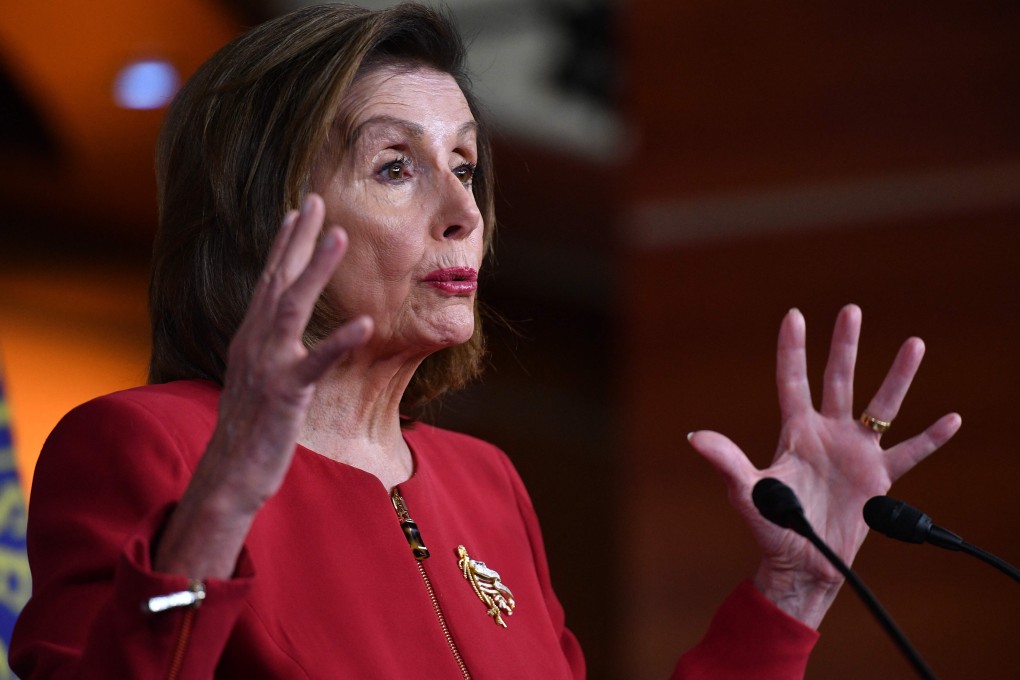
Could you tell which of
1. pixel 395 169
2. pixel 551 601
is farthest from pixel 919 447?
pixel 395 169

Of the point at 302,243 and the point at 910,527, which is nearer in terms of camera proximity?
the point at 302,243

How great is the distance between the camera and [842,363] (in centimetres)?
174

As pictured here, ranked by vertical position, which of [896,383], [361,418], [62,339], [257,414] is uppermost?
[257,414]

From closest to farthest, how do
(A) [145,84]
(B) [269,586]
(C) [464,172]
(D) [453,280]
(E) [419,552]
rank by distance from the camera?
(B) [269,586]
(E) [419,552]
(D) [453,280]
(C) [464,172]
(A) [145,84]

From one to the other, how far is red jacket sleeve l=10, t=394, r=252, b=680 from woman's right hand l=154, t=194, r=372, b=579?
3cm

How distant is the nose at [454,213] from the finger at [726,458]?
42cm

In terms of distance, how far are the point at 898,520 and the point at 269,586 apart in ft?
2.47

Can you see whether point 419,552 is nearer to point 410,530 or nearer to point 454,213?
point 410,530

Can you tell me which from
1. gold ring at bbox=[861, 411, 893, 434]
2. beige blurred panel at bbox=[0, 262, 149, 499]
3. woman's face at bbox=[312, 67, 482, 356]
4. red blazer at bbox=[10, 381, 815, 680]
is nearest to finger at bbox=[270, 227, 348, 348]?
red blazer at bbox=[10, 381, 815, 680]

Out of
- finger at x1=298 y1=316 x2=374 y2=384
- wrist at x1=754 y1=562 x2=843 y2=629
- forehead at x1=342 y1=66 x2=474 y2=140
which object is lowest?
wrist at x1=754 y1=562 x2=843 y2=629

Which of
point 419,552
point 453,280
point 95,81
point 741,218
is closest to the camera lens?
point 419,552

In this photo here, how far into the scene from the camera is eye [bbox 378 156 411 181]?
1.63 meters

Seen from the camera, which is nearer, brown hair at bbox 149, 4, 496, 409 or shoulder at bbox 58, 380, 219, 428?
shoulder at bbox 58, 380, 219, 428

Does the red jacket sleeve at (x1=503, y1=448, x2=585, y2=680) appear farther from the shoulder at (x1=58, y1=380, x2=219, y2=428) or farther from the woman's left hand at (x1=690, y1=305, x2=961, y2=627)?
the shoulder at (x1=58, y1=380, x2=219, y2=428)
